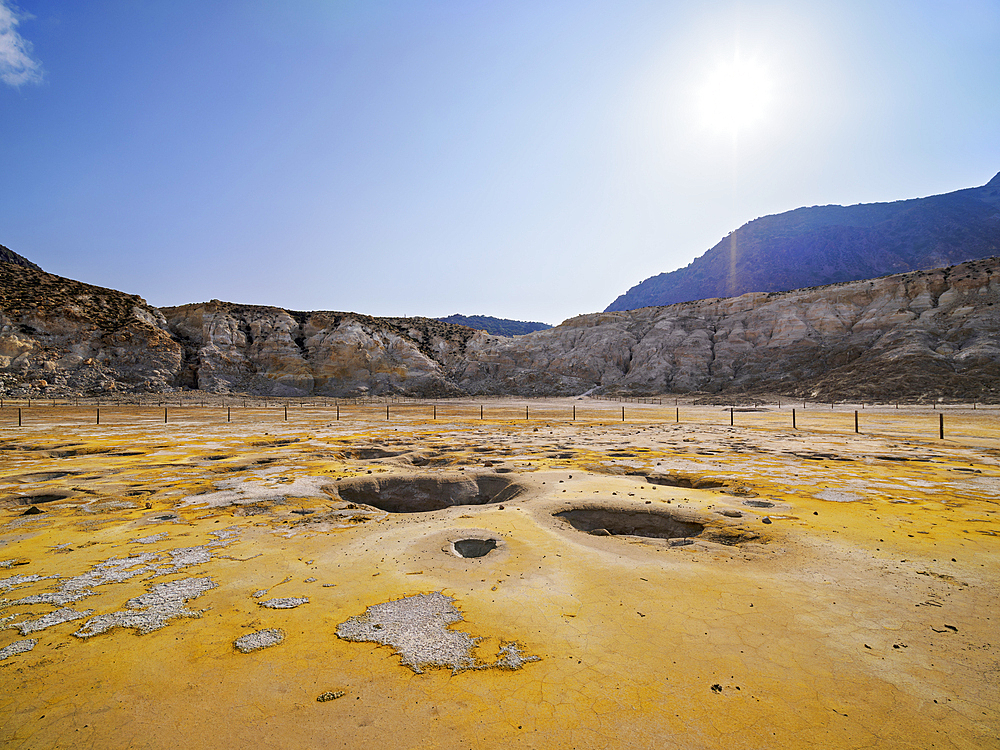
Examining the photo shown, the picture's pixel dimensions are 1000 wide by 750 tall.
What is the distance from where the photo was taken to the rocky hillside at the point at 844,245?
139m

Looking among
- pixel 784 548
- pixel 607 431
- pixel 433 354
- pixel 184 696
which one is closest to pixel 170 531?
pixel 184 696

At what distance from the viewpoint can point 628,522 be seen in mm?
7980

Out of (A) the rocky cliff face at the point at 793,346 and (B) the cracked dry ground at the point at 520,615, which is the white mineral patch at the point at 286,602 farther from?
(A) the rocky cliff face at the point at 793,346

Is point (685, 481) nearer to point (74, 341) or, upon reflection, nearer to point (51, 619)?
point (51, 619)

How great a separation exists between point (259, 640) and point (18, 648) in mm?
1884

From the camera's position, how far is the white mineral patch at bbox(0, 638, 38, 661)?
11.8ft

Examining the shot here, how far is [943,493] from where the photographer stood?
359 inches

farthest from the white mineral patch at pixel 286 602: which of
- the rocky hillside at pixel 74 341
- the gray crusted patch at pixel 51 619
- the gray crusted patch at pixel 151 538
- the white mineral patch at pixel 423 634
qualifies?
the rocky hillside at pixel 74 341

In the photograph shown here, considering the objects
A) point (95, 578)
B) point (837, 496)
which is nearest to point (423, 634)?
point (95, 578)

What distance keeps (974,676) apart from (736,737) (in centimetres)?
216

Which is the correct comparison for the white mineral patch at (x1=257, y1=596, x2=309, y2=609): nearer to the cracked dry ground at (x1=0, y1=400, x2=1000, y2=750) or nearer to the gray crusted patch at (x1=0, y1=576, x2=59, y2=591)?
the cracked dry ground at (x1=0, y1=400, x2=1000, y2=750)

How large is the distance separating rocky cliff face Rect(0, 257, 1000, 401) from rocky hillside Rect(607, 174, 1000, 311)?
326 ft

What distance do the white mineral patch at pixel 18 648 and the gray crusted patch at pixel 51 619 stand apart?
0.61 feet

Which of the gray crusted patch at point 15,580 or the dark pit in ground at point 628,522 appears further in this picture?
the dark pit in ground at point 628,522
